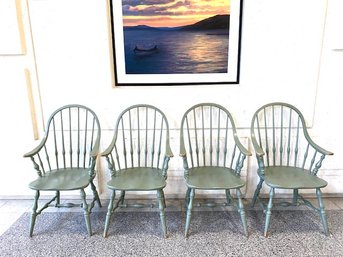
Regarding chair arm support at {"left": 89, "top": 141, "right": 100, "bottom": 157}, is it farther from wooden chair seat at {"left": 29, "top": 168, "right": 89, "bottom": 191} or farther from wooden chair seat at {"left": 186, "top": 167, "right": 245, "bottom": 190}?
wooden chair seat at {"left": 186, "top": 167, "right": 245, "bottom": 190}

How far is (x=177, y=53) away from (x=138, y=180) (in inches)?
43.9

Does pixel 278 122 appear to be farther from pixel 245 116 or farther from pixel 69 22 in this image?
pixel 69 22

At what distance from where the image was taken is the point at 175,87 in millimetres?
2352

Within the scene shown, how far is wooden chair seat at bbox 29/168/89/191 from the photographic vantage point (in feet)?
6.57

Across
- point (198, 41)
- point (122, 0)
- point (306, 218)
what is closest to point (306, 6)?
point (198, 41)

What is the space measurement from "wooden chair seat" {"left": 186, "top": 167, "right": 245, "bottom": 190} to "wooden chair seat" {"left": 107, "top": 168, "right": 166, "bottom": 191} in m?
0.24

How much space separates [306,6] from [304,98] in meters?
0.75

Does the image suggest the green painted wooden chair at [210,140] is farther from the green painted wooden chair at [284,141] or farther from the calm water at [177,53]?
the calm water at [177,53]

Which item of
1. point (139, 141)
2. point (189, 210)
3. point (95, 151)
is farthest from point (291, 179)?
point (95, 151)

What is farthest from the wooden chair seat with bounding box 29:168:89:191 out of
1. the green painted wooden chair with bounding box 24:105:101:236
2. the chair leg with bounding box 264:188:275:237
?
the chair leg with bounding box 264:188:275:237

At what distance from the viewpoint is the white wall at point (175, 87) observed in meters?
2.20

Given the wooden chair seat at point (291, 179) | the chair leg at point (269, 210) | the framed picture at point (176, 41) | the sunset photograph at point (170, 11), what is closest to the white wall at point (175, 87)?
the framed picture at point (176, 41)

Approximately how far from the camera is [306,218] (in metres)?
2.28

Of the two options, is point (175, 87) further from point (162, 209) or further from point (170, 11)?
point (162, 209)
